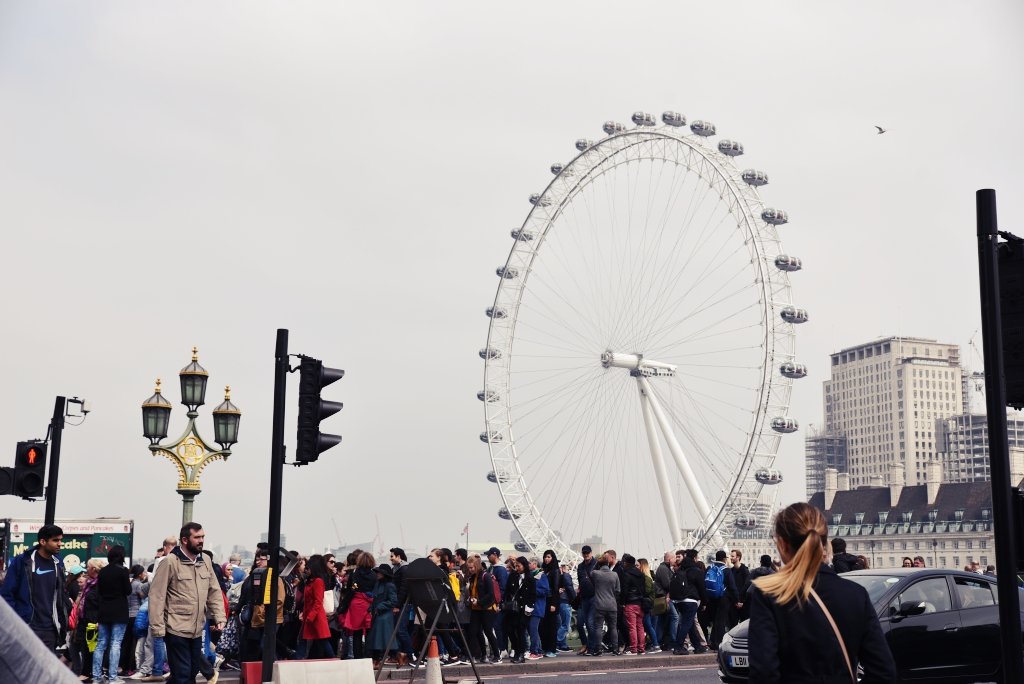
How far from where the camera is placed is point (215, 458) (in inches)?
1019

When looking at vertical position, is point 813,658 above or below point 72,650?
above

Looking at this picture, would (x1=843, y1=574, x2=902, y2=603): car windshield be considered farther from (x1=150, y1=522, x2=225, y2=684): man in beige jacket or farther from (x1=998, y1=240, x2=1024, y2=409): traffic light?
(x1=150, y1=522, x2=225, y2=684): man in beige jacket

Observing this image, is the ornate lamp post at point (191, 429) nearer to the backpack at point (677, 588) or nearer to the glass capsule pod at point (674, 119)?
the backpack at point (677, 588)

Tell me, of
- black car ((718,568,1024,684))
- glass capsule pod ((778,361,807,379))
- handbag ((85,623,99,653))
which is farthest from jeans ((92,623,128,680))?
glass capsule pod ((778,361,807,379))

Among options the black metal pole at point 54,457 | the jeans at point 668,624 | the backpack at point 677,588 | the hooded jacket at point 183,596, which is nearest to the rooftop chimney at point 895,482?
the jeans at point 668,624

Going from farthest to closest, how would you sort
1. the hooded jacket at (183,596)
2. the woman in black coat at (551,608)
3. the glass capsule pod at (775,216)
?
1. the glass capsule pod at (775,216)
2. the woman in black coat at (551,608)
3. the hooded jacket at (183,596)

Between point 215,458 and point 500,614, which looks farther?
point 215,458

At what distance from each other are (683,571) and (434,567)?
9030 mm

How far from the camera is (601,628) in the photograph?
23.1m

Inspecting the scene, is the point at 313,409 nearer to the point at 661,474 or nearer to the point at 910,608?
the point at 910,608

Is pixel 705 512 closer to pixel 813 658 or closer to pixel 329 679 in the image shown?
pixel 329 679

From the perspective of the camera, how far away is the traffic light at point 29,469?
1817cm

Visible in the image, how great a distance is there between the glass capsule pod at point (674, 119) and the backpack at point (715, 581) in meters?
32.5

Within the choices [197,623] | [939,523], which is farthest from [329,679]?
[939,523]
